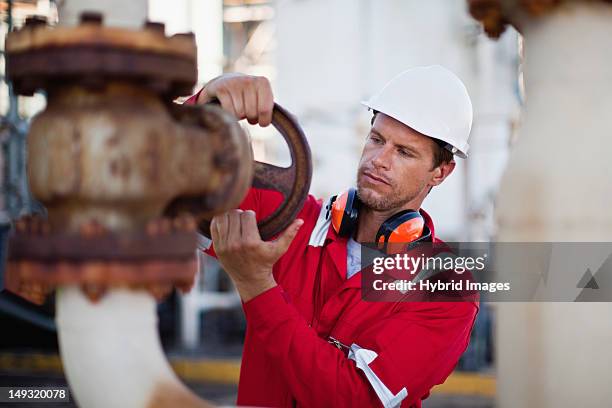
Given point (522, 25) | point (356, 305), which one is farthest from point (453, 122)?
point (522, 25)

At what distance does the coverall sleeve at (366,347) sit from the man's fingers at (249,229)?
33cm

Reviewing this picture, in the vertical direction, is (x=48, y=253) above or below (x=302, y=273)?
above

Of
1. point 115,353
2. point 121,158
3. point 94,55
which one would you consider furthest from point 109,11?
point 115,353

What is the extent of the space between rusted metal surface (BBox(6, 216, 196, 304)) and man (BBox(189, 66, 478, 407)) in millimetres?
761

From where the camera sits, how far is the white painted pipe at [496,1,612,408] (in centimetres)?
94

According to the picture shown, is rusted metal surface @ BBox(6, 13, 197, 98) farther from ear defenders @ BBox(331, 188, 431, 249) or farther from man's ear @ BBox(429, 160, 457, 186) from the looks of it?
man's ear @ BBox(429, 160, 457, 186)

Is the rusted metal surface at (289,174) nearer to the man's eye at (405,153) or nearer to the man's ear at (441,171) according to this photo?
the man's eye at (405,153)

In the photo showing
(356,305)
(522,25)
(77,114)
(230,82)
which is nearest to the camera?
(77,114)

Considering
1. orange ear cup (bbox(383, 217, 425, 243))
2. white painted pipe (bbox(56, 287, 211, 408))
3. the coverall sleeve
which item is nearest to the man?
the coverall sleeve

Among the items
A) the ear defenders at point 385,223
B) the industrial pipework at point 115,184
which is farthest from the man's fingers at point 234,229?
the ear defenders at point 385,223

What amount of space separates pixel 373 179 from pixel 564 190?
55.0 inches

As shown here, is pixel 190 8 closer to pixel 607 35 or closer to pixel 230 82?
pixel 230 82

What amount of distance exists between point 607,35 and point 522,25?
10 cm

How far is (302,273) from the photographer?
2340 mm
